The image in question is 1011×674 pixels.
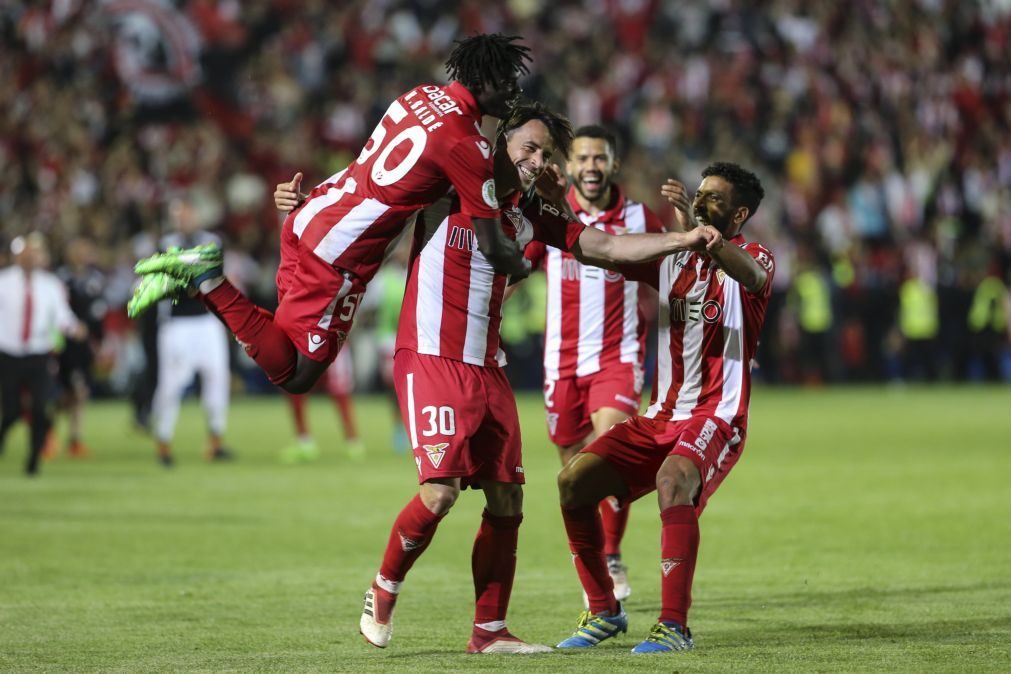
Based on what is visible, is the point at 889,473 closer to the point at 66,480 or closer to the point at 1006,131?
the point at 66,480

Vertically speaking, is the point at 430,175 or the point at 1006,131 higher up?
the point at 1006,131

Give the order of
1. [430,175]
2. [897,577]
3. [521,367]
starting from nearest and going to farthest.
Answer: [430,175] → [897,577] → [521,367]

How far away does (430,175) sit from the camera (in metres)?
6.41

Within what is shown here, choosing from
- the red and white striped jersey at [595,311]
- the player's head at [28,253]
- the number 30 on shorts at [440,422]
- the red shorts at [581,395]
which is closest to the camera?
the number 30 on shorts at [440,422]

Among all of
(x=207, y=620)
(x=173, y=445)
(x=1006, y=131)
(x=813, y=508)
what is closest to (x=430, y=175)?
(x=207, y=620)

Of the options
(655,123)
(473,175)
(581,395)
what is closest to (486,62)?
(473,175)

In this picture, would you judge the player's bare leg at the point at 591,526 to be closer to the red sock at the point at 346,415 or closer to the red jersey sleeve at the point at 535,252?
the red jersey sleeve at the point at 535,252

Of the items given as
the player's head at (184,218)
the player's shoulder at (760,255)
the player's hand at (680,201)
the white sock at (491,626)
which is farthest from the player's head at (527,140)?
the player's head at (184,218)

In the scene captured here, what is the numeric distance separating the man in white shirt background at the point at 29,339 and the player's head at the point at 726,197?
9993mm

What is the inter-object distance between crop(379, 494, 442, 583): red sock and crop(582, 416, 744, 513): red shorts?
91 cm

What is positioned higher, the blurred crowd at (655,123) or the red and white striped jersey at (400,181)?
the blurred crowd at (655,123)

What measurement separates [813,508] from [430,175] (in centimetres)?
663

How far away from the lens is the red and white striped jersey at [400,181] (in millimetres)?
6262

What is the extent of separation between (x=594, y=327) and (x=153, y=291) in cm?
325
